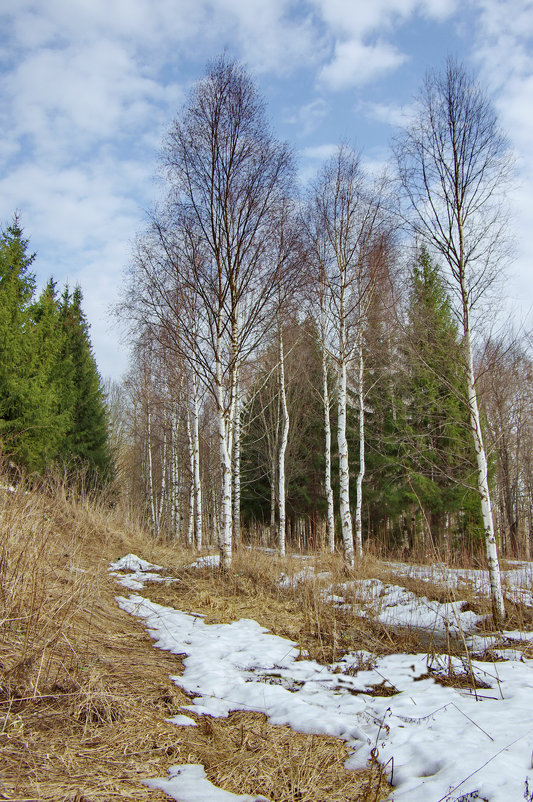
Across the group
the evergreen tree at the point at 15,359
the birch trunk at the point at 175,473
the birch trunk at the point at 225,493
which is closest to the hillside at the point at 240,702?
the birch trunk at the point at 225,493

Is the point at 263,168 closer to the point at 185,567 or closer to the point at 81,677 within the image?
the point at 185,567

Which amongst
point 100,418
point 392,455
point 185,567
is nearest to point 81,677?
point 185,567

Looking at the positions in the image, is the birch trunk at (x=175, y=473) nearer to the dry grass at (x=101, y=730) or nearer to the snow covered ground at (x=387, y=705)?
the snow covered ground at (x=387, y=705)

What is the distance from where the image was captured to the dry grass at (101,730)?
2.12 meters

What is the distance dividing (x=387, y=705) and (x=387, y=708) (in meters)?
0.11

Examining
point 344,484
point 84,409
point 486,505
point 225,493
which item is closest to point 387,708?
point 486,505

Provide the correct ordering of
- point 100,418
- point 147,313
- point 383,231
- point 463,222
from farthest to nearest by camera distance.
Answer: point 100,418 → point 383,231 → point 147,313 → point 463,222

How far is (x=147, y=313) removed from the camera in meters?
9.63

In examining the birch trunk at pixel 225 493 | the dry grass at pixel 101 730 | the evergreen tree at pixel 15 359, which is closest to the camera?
the dry grass at pixel 101 730

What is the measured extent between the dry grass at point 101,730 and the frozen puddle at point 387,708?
14 cm

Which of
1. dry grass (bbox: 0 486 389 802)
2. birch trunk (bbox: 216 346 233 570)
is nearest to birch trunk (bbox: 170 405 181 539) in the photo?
birch trunk (bbox: 216 346 233 570)

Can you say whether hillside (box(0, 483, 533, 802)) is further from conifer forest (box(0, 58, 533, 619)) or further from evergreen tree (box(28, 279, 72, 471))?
evergreen tree (box(28, 279, 72, 471))

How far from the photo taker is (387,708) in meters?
3.16

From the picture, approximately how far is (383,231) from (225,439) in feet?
20.0
